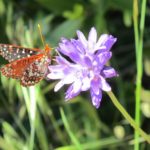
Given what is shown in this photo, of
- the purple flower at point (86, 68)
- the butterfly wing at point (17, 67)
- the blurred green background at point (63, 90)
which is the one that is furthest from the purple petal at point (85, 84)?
the blurred green background at point (63, 90)

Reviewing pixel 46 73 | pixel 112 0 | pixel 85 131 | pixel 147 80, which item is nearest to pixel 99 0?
pixel 112 0

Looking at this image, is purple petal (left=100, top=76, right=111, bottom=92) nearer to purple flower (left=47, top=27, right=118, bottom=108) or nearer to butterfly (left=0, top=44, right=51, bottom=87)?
purple flower (left=47, top=27, right=118, bottom=108)

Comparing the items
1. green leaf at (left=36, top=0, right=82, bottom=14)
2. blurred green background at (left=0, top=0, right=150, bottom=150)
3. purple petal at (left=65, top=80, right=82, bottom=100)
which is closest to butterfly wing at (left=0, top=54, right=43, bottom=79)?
purple petal at (left=65, top=80, right=82, bottom=100)

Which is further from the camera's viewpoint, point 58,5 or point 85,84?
point 58,5

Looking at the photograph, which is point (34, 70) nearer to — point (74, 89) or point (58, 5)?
point (74, 89)

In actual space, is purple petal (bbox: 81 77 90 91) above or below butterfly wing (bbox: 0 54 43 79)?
below

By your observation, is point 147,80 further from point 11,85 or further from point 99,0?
point 11,85

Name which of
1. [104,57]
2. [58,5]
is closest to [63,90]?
[58,5]
